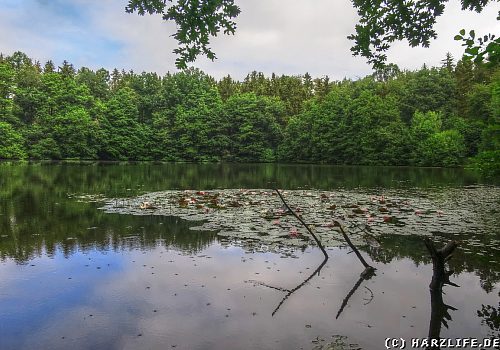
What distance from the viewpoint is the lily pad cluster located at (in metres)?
8.70

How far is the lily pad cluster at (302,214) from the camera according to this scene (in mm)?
8699

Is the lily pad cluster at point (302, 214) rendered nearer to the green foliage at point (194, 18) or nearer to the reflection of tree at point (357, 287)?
the reflection of tree at point (357, 287)

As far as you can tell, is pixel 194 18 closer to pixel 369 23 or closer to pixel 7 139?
pixel 369 23

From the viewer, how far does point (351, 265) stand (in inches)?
263

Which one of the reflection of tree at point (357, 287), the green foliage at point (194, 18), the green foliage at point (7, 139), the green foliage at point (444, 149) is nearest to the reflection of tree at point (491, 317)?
the reflection of tree at point (357, 287)

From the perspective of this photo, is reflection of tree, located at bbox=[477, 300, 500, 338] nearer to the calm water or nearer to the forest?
the calm water

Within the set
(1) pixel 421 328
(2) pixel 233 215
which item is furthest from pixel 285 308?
(2) pixel 233 215

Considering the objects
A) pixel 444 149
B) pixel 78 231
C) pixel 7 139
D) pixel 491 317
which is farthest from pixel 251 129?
pixel 491 317

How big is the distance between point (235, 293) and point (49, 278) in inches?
115

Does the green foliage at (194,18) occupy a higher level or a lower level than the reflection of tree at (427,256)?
higher

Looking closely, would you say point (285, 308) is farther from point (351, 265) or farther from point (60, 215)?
point (60, 215)

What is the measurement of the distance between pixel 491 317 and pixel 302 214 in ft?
21.8

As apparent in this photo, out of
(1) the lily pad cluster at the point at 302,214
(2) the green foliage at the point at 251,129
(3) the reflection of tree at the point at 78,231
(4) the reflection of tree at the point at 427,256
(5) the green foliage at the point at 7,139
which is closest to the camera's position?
(4) the reflection of tree at the point at 427,256

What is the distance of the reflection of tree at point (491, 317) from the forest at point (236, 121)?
129ft
